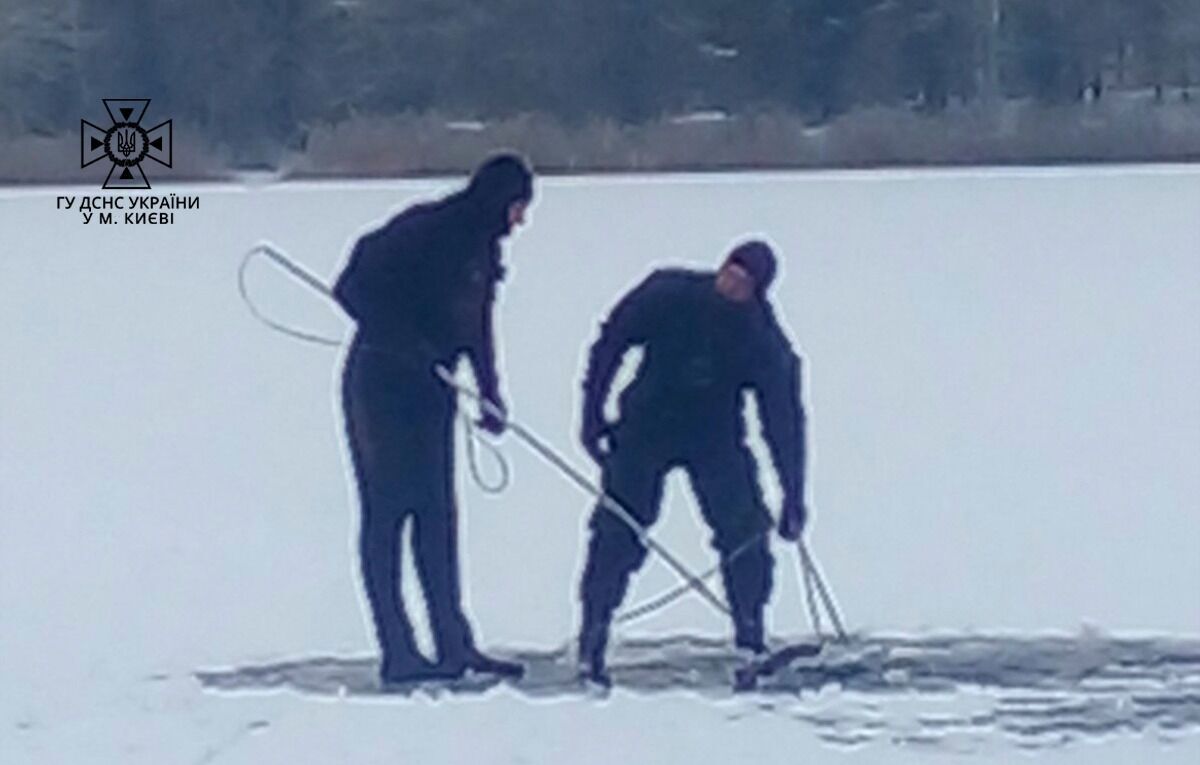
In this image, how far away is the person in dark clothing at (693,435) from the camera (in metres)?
4.78

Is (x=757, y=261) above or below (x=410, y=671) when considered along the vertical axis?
above

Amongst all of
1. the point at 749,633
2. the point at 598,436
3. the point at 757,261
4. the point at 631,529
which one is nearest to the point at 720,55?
the point at 757,261

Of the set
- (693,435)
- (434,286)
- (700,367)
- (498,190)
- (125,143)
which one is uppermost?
(125,143)

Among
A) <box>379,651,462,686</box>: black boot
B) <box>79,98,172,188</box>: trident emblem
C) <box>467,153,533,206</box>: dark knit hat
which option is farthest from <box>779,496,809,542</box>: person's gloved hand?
<box>79,98,172,188</box>: trident emblem

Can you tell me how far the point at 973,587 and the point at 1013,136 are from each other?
0.85m

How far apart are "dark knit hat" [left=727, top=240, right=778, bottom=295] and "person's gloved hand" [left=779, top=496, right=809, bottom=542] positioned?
0.36 m

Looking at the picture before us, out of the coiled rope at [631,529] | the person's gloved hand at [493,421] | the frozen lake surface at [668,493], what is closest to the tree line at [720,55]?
the frozen lake surface at [668,493]

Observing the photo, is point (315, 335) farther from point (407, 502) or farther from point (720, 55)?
point (720, 55)

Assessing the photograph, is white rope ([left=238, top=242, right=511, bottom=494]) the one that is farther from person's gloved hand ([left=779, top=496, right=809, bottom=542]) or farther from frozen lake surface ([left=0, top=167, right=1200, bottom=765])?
person's gloved hand ([left=779, top=496, right=809, bottom=542])

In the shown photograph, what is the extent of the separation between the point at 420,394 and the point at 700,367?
18.4 inches

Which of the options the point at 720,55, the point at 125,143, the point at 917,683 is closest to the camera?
the point at 917,683

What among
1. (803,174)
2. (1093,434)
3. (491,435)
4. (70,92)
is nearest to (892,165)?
(803,174)

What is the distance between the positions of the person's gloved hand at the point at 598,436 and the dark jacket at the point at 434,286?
0.55ft

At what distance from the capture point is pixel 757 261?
4926mm
